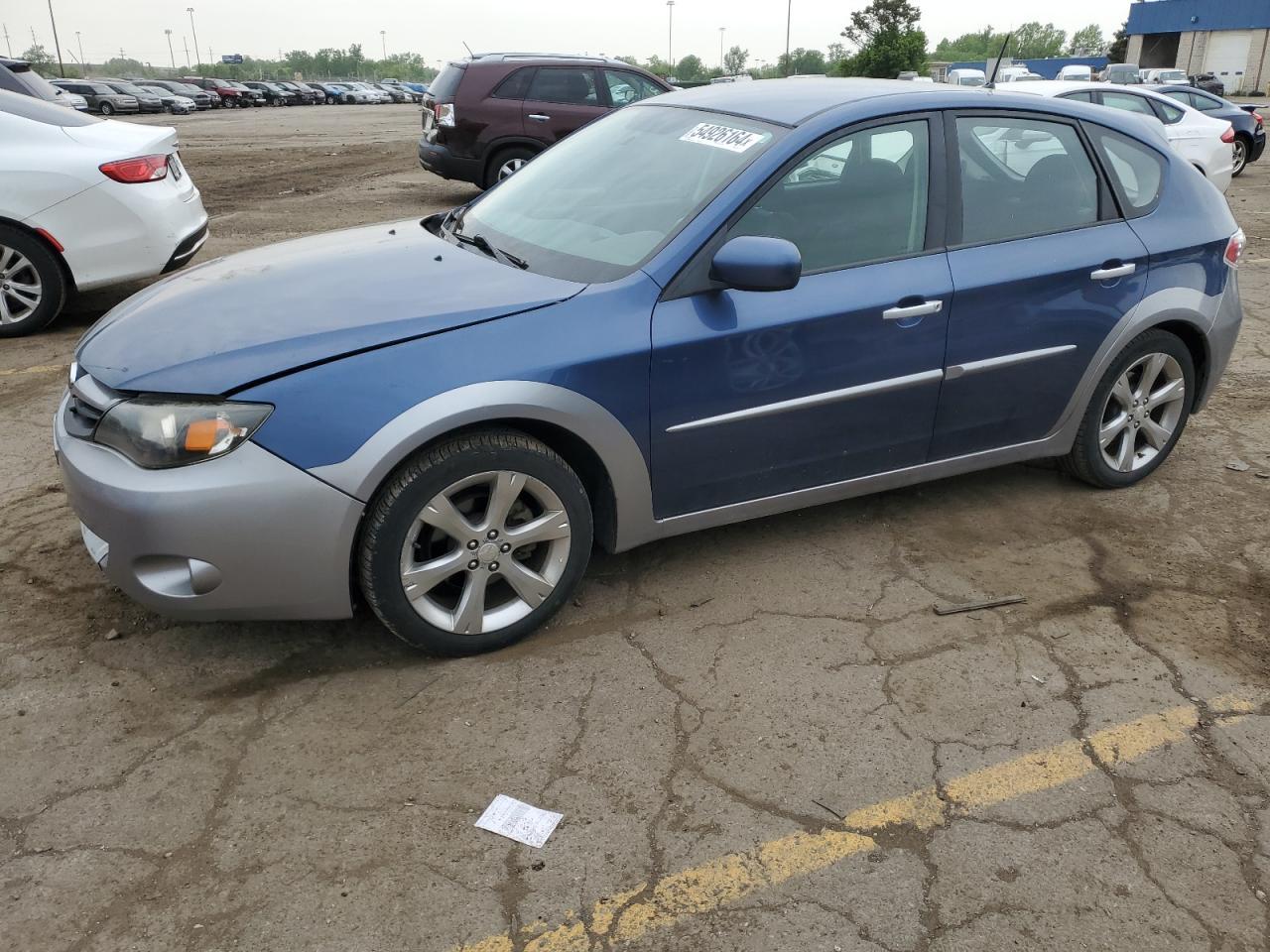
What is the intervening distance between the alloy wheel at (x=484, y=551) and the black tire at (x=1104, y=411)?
7.66ft

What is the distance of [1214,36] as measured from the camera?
59.8m

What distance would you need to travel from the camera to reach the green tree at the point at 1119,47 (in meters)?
68.4

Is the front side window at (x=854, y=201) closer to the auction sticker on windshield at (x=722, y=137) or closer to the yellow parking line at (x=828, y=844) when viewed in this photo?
the auction sticker on windshield at (x=722, y=137)

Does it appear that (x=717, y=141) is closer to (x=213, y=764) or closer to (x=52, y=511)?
(x=213, y=764)

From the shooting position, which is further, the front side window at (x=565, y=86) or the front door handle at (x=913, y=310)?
the front side window at (x=565, y=86)

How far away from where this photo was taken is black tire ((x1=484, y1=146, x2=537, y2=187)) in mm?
11391

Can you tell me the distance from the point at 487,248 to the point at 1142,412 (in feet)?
9.22

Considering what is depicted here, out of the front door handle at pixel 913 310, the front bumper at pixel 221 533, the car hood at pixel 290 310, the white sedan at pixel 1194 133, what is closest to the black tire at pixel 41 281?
the car hood at pixel 290 310

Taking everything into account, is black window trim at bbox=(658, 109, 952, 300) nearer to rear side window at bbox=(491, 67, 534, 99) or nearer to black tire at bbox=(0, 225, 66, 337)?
black tire at bbox=(0, 225, 66, 337)

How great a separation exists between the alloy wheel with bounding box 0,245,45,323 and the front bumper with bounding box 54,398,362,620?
4125 millimetres

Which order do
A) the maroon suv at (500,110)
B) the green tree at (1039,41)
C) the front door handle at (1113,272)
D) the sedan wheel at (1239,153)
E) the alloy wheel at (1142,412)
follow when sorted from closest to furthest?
A: the front door handle at (1113,272)
the alloy wheel at (1142,412)
the maroon suv at (500,110)
the sedan wheel at (1239,153)
the green tree at (1039,41)

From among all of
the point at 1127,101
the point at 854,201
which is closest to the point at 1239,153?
the point at 1127,101

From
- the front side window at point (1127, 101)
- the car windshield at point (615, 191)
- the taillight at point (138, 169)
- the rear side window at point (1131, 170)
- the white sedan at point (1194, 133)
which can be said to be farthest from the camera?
the white sedan at point (1194, 133)

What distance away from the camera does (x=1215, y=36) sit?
59.8m
